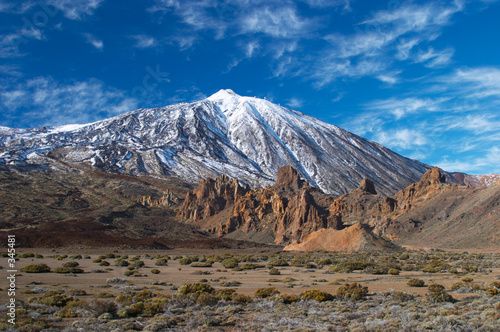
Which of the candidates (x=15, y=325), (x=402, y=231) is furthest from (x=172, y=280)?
(x=402, y=231)

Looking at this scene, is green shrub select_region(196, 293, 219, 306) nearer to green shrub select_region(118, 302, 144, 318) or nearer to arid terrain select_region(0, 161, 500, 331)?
arid terrain select_region(0, 161, 500, 331)

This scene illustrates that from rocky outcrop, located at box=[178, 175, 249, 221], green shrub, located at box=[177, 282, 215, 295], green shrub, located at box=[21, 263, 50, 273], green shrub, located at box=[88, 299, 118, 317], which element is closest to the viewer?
green shrub, located at box=[88, 299, 118, 317]

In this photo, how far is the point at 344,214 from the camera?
287 feet

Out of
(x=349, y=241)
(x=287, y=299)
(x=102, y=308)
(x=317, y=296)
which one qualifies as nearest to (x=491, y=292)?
(x=317, y=296)

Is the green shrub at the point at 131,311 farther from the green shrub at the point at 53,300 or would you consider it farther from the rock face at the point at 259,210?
the rock face at the point at 259,210

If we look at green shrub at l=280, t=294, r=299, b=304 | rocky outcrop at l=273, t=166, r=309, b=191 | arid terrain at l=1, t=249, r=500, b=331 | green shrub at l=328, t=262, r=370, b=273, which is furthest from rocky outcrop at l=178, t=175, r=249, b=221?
green shrub at l=280, t=294, r=299, b=304

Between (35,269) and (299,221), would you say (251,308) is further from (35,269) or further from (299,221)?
(299,221)

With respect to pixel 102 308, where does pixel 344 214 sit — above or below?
above

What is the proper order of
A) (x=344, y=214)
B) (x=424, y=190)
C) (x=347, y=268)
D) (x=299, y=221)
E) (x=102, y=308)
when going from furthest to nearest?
1. (x=344, y=214)
2. (x=424, y=190)
3. (x=299, y=221)
4. (x=347, y=268)
5. (x=102, y=308)

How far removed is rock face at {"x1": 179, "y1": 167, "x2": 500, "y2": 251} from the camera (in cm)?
5588

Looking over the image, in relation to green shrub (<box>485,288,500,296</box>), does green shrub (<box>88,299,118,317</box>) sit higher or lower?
higher

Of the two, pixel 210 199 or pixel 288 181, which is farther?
pixel 210 199

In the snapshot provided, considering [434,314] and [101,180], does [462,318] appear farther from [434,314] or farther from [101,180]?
[101,180]

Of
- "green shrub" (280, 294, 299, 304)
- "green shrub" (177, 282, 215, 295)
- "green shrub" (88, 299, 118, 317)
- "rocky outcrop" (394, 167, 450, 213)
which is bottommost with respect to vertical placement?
"green shrub" (280, 294, 299, 304)
